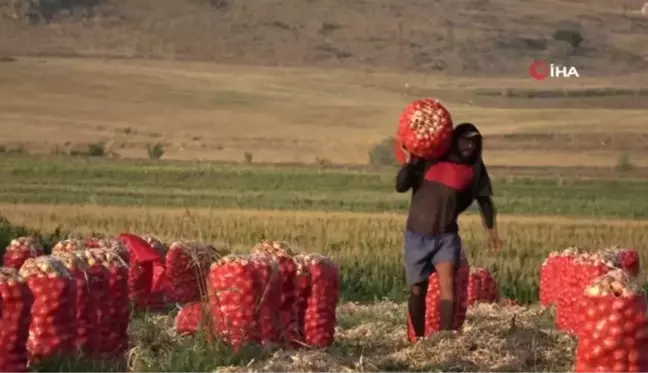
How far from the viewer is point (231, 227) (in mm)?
22609

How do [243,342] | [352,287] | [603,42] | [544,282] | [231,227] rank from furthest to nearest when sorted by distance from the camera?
[603,42] < [231,227] < [352,287] < [544,282] < [243,342]

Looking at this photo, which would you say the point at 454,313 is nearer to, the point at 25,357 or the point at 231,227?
the point at 25,357

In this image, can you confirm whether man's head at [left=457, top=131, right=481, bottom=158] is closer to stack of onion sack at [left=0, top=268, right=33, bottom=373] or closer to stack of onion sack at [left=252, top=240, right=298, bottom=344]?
stack of onion sack at [left=252, top=240, right=298, bottom=344]

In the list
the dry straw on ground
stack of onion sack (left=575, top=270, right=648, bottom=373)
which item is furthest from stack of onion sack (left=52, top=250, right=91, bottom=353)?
stack of onion sack (left=575, top=270, right=648, bottom=373)

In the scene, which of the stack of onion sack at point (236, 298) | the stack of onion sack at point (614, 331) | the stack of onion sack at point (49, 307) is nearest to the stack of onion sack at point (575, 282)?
the stack of onion sack at point (236, 298)

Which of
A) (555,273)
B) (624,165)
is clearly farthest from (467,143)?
(624,165)

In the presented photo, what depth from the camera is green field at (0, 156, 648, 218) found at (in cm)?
2944

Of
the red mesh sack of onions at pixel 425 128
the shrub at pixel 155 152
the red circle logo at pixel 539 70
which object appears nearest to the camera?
the red mesh sack of onions at pixel 425 128

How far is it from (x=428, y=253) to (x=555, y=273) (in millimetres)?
2806

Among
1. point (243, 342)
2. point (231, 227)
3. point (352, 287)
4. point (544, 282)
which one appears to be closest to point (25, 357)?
point (243, 342)

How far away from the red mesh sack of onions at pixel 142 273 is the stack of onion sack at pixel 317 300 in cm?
243

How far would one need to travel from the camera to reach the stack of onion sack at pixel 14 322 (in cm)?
734

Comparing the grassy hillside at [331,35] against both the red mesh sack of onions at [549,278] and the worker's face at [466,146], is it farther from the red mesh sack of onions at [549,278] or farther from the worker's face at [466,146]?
the worker's face at [466,146]

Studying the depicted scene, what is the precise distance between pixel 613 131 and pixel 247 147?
14580 millimetres
